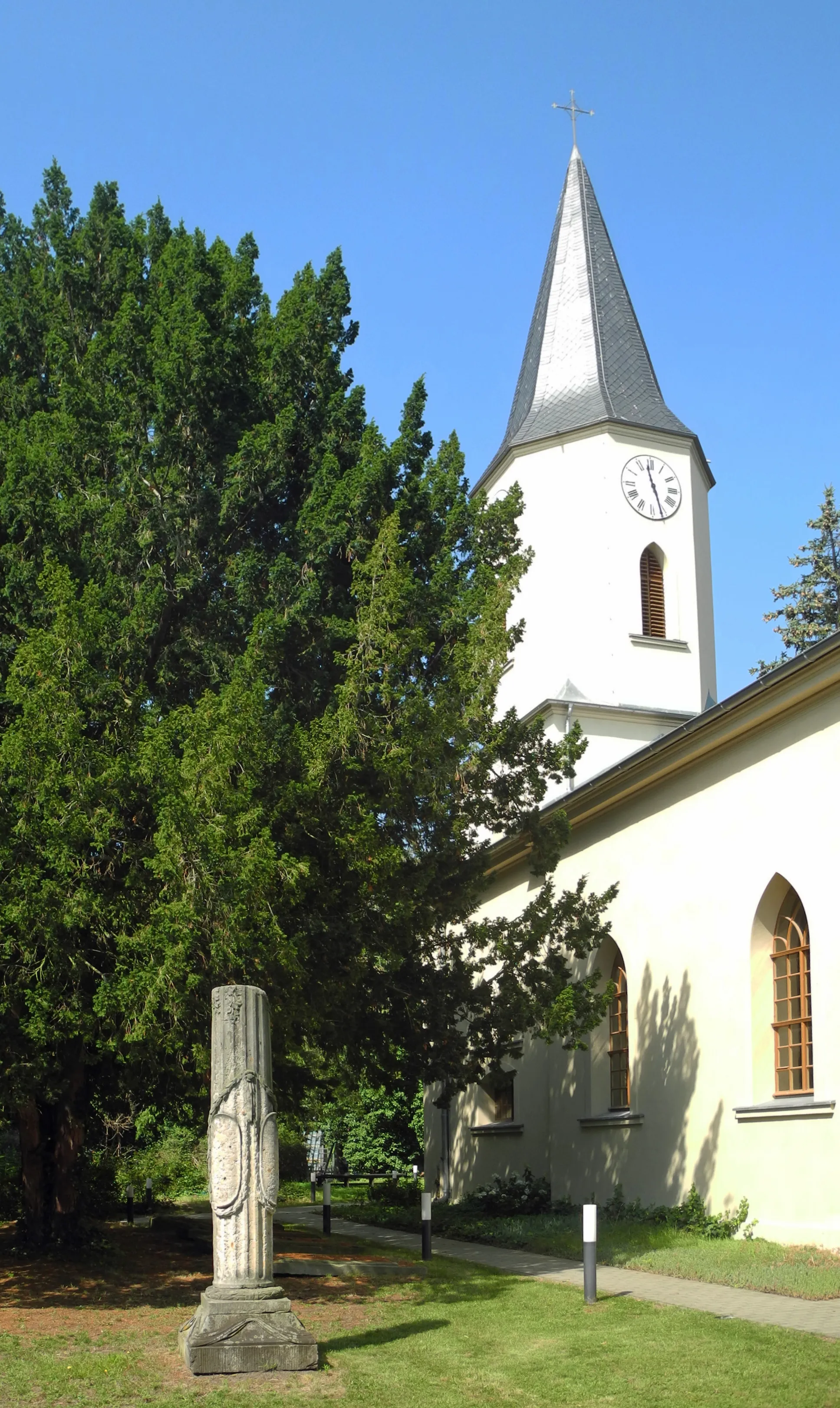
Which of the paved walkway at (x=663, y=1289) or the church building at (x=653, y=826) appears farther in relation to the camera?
the church building at (x=653, y=826)

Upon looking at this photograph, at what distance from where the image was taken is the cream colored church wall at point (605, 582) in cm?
2842

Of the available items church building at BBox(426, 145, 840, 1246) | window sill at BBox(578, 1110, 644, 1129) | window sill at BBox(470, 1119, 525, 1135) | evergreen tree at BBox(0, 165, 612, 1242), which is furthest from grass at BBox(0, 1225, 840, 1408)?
window sill at BBox(470, 1119, 525, 1135)

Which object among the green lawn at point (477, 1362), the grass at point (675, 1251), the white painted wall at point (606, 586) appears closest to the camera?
the green lawn at point (477, 1362)

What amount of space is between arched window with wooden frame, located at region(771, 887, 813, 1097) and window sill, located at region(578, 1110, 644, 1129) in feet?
11.6

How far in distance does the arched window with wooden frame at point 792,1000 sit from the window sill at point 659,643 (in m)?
12.2

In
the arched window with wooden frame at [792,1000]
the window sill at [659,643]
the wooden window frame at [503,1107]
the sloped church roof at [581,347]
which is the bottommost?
the wooden window frame at [503,1107]

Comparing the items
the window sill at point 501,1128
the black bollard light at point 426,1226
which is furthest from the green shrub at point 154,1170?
the window sill at point 501,1128

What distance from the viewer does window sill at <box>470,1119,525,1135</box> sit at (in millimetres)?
24453

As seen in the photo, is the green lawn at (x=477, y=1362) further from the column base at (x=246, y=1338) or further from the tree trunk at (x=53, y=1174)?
the tree trunk at (x=53, y=1174)

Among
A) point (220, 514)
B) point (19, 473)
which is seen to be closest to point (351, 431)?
point (220, 514)

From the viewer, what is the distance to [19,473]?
1481 cm

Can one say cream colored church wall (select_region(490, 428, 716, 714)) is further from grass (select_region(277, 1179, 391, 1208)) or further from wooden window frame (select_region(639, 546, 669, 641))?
grass (select_region(277, 1179, 391, 1208))

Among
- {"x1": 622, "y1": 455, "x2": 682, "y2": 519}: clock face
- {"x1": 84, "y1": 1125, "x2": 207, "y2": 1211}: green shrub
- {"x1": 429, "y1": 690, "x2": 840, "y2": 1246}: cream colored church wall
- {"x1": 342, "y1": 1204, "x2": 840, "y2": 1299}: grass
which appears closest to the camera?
{"x1": 342, "y1": 1204, "x2": 840, "y2": 1299}: grass

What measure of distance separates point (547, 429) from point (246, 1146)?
22.6 metres
